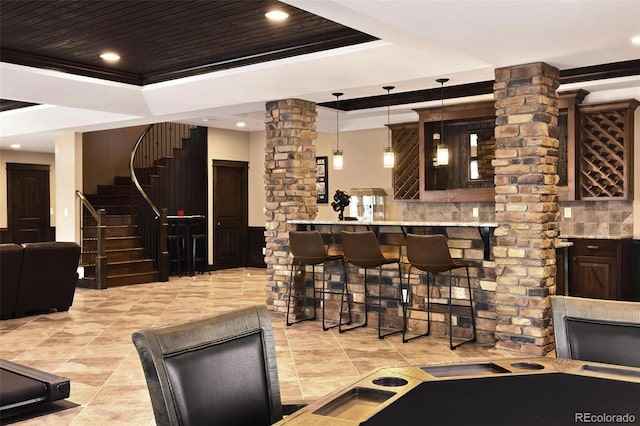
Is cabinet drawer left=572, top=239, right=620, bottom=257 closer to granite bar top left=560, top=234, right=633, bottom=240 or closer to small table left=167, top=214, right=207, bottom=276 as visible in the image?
granite bar top left=560, top=234, right=633, bottom=240

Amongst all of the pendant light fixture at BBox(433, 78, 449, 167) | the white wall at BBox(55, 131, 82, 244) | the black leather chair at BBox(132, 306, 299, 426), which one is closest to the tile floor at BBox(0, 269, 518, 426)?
the black leather chair at BBox(132, 306, 299, 426)

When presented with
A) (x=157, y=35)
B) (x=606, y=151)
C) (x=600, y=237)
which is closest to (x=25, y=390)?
(x=157, y=35)

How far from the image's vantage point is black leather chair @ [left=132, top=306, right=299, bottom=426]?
61.7 inches

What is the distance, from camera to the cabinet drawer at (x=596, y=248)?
23.4 ft

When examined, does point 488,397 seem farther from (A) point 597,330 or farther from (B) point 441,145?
(B) point 441,145

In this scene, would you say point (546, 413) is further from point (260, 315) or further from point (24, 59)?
point (24, 59)

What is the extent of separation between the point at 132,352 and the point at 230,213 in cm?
678

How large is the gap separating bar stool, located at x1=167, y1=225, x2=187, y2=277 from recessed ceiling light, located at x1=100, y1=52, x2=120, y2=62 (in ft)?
15.4

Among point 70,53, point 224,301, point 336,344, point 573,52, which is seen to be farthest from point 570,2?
point 224,301

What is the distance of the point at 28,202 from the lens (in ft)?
45.7

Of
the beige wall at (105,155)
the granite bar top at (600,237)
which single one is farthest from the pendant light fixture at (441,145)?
the beige wall at (105,155)

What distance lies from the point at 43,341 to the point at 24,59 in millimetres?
2937

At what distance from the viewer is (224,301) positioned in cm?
817

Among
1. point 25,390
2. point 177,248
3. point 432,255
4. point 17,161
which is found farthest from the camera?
point 17,161
